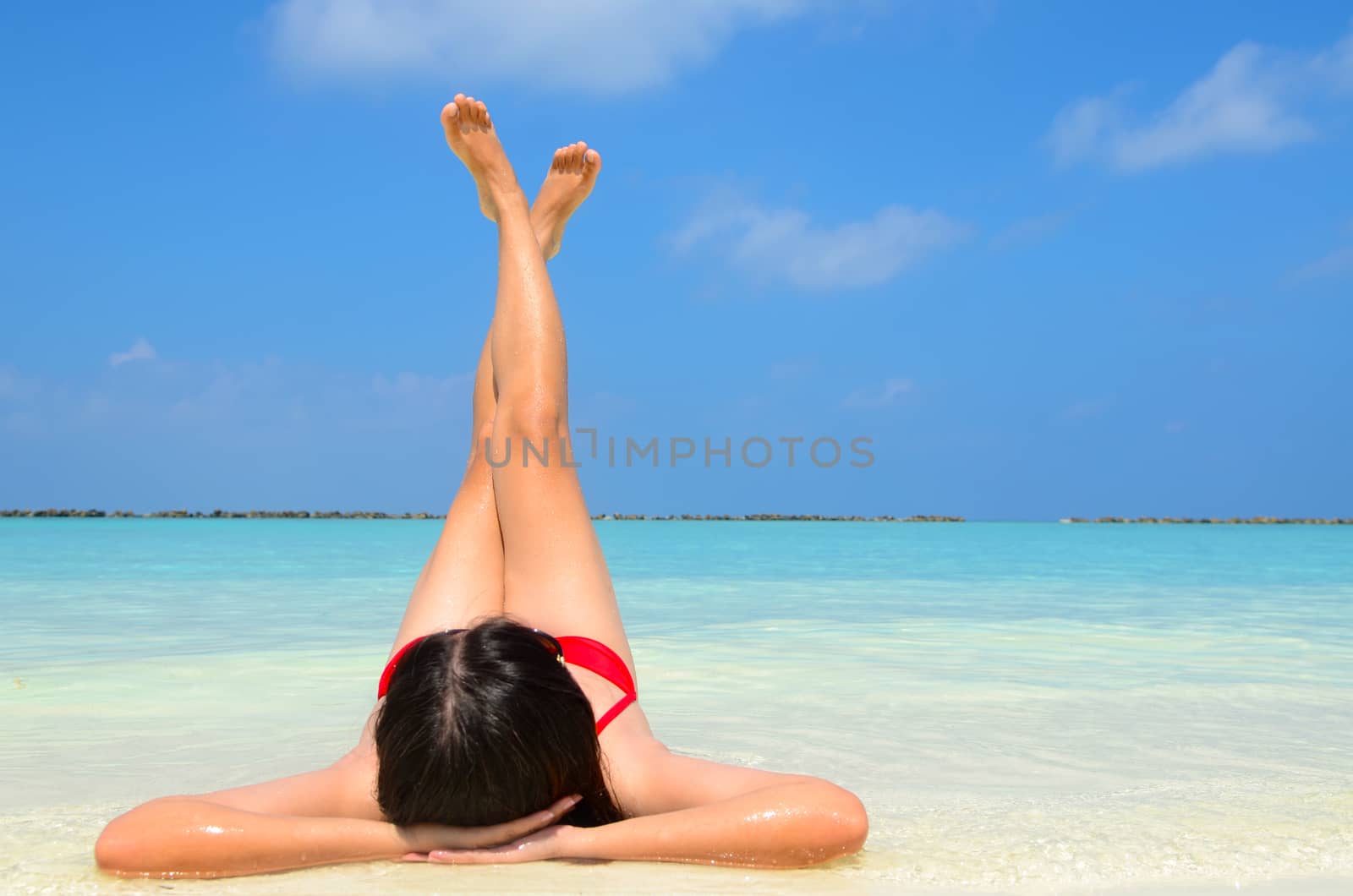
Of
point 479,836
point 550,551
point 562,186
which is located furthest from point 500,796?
point 562,186

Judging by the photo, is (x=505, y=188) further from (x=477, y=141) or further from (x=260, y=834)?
(x=260, y=834)

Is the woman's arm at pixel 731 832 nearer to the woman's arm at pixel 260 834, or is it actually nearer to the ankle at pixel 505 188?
the woman's arm at pixel 260 834

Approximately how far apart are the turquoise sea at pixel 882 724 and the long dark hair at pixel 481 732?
15 centimetres

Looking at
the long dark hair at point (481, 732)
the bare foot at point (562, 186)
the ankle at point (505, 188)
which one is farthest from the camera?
the bare foot at point (562, 186)

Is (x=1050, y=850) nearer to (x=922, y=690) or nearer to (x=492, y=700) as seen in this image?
(x=492, y=700)

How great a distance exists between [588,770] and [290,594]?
29.4 feet

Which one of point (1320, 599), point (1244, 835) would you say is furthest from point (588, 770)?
point (1320, 599)

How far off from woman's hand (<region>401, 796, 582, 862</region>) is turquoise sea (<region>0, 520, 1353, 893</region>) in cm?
5

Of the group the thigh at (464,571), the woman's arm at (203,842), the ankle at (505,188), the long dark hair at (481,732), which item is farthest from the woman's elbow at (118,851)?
the ankle at (505,188)

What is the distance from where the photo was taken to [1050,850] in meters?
2.28

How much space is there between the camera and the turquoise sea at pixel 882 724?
2.16 meters

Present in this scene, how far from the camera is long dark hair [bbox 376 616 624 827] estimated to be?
2043 millimetres

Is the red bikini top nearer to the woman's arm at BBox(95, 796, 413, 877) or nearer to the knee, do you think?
the knee

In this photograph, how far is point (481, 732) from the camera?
6.66ft
